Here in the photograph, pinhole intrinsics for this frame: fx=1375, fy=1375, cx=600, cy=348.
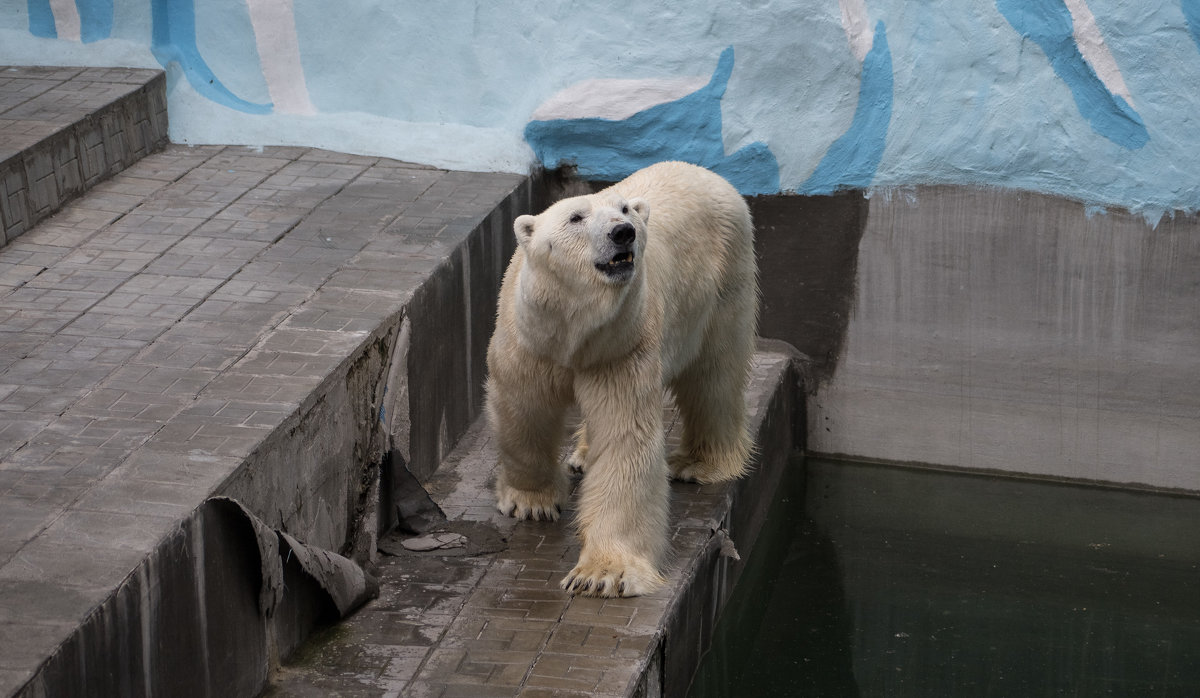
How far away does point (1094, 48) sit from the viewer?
685cm

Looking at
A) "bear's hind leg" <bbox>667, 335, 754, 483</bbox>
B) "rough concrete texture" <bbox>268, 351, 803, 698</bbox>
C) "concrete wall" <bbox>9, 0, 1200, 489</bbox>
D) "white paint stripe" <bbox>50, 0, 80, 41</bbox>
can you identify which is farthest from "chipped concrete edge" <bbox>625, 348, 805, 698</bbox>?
"white paint stripe" <bbox>50, 0, 80, 41</bbox>

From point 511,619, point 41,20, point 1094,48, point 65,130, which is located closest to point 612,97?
point 1094,48

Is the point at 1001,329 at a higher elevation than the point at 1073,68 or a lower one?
lower

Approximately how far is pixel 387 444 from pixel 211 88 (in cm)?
334

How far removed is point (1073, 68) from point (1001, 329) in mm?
1399

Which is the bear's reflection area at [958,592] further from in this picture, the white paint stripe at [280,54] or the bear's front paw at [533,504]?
the white paint stripe at [280,54]

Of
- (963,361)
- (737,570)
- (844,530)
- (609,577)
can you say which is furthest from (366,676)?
(963,361)

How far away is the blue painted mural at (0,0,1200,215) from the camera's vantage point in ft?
22.6

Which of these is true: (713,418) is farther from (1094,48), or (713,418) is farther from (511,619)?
(1094,48)

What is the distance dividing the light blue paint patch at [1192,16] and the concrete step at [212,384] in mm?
3376

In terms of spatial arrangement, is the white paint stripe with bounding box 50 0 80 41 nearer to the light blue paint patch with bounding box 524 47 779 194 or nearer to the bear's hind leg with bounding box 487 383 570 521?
the light blue paint patch with bounding box 524 47 779 194

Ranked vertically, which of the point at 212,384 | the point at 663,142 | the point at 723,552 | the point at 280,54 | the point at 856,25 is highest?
the point at 856,25

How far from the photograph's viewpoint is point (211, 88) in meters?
7.73

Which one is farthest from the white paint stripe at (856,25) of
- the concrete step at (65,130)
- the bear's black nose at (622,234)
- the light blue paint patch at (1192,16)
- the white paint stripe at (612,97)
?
the concrete step at (65,130)
